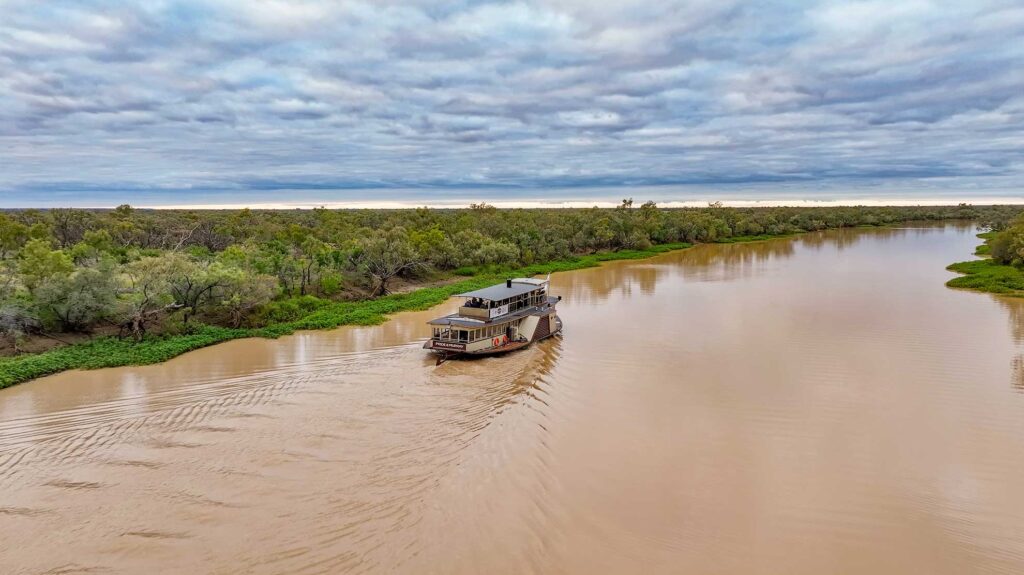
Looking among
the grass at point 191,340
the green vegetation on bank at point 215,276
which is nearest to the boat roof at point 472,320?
the grass at point 191,340

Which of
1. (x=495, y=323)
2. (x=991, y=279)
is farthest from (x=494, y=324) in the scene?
(x=991, y=279)

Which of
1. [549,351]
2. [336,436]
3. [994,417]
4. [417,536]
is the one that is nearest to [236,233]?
[549,351]

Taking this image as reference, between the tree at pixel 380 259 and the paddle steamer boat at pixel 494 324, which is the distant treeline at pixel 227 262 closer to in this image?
the tree at pixel 380 259

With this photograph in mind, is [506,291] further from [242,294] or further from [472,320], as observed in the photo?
[242,294]

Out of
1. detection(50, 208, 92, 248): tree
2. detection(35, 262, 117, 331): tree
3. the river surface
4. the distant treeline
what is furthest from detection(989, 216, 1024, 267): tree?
detection(50, 208, 92, 248): tree

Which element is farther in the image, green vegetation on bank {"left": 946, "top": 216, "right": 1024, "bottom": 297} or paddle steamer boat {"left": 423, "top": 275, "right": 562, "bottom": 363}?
green vegetation on bank {"left": 946, "top": 216, "right": 1024, "bottom": 297}

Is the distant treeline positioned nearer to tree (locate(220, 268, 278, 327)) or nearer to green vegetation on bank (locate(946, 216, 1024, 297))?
tree (locate(220, 268, 278, 327))
